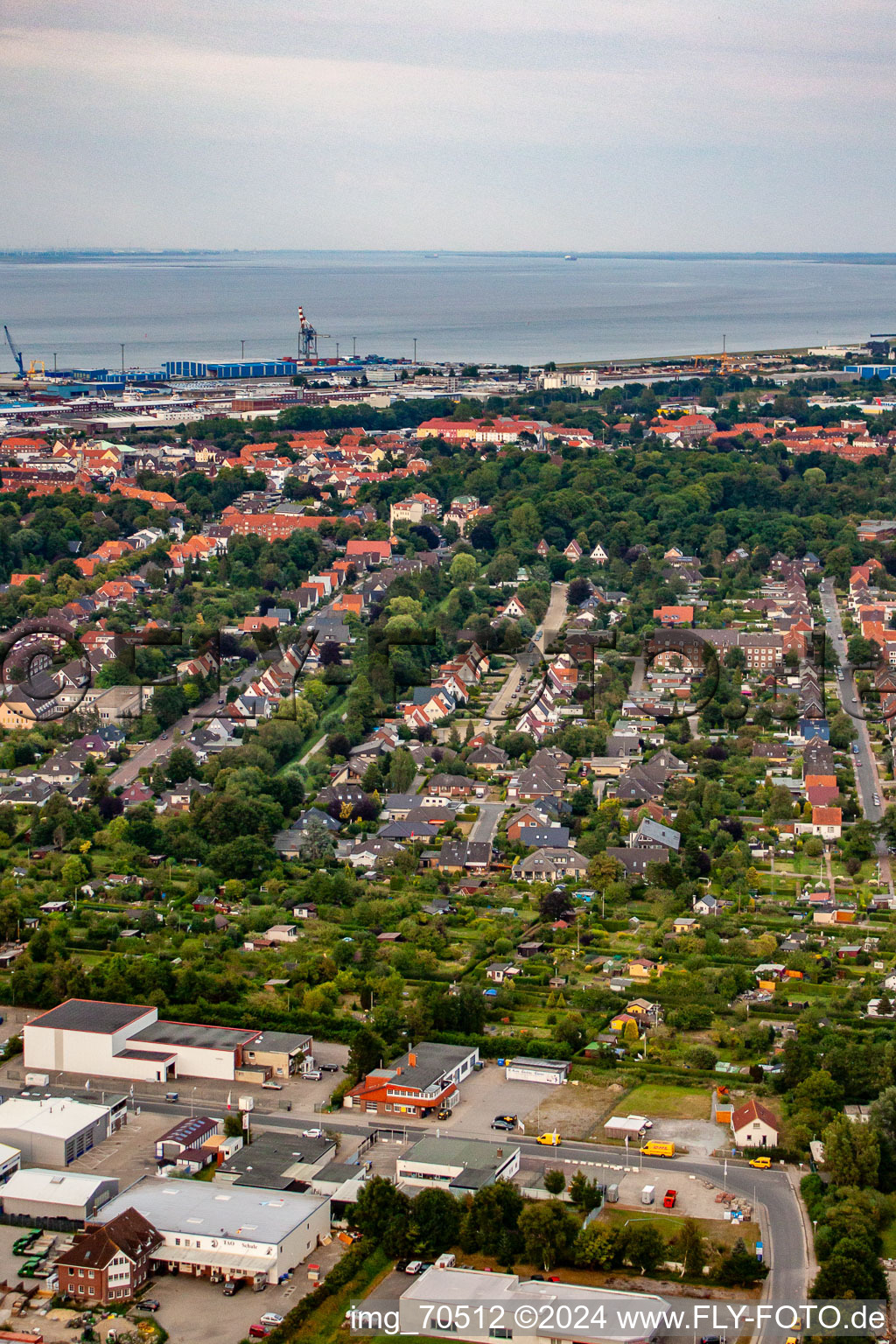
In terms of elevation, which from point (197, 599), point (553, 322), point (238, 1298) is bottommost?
point (238, 1298)

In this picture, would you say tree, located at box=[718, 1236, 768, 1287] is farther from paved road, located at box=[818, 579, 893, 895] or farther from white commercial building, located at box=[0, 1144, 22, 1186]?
paved road, located at box=[818, 579, 893, 895]

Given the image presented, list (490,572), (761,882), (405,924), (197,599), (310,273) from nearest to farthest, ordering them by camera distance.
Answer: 1. (405,924)
2. (761,882)
3. (197,599)
4. (490,572)
5. (310,273)

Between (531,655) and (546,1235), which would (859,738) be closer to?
(531,655)

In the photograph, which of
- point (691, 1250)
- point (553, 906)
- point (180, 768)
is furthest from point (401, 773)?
point (691, 1250)

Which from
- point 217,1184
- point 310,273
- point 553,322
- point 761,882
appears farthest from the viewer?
point 310,273

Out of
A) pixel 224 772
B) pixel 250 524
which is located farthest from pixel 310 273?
pixel 224 772

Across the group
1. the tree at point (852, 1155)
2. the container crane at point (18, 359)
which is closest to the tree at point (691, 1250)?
the tree at point (852, 1155)

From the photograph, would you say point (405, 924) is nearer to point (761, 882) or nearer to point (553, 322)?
point (761, 882)
